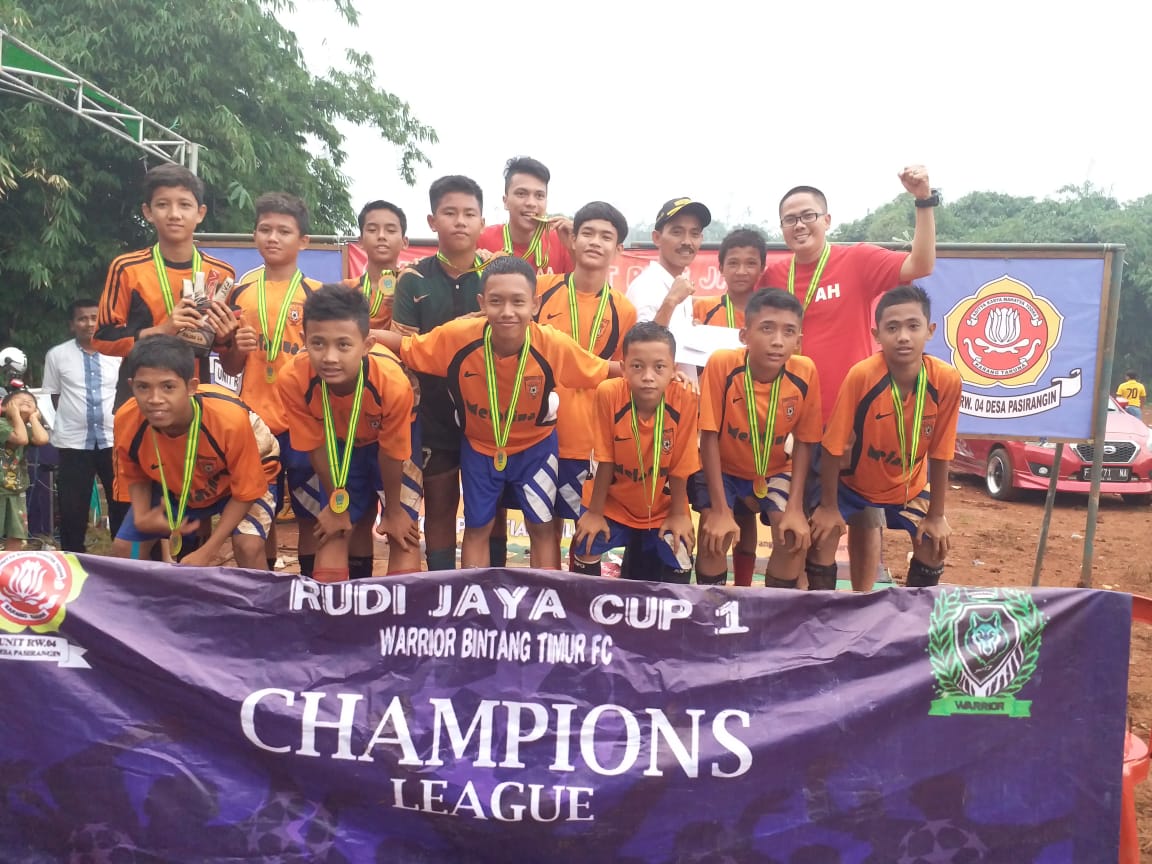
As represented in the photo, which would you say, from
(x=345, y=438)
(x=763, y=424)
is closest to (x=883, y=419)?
(x=763, y=424)

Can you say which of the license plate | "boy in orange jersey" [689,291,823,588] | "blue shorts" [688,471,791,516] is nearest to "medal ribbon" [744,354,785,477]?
"boy in orange jersey" [689,291,823,588]

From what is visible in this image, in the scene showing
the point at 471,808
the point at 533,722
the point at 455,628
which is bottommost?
the point at 471,808

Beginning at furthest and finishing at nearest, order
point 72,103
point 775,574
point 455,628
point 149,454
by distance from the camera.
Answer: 1. point 72,103
2. point 775,574
3. point 149,454
4. point 455,628

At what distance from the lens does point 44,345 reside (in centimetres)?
1044

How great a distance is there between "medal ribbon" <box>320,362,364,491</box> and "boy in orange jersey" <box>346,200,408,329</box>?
933 mm

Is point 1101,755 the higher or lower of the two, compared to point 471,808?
higher

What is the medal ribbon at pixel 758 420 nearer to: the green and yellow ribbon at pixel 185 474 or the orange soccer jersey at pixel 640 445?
the orange soccer jersey at pixel 640 445

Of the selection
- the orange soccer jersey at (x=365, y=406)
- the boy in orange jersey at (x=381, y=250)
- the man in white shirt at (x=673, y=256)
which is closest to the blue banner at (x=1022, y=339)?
the man in white shirt at (x=673, y=256)

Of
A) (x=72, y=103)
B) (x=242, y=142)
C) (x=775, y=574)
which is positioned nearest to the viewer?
(x=775, y=574)

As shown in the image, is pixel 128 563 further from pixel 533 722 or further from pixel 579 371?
pixel 579 371

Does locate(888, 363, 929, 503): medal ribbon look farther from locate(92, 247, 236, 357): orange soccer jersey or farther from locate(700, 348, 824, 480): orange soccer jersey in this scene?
locate(92, 247, 236, 357): orange soccer jersey

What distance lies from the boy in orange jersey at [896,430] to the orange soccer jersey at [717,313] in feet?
3.24

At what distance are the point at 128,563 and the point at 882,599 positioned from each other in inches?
99.9

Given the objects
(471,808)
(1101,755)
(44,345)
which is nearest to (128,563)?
(471,808)
